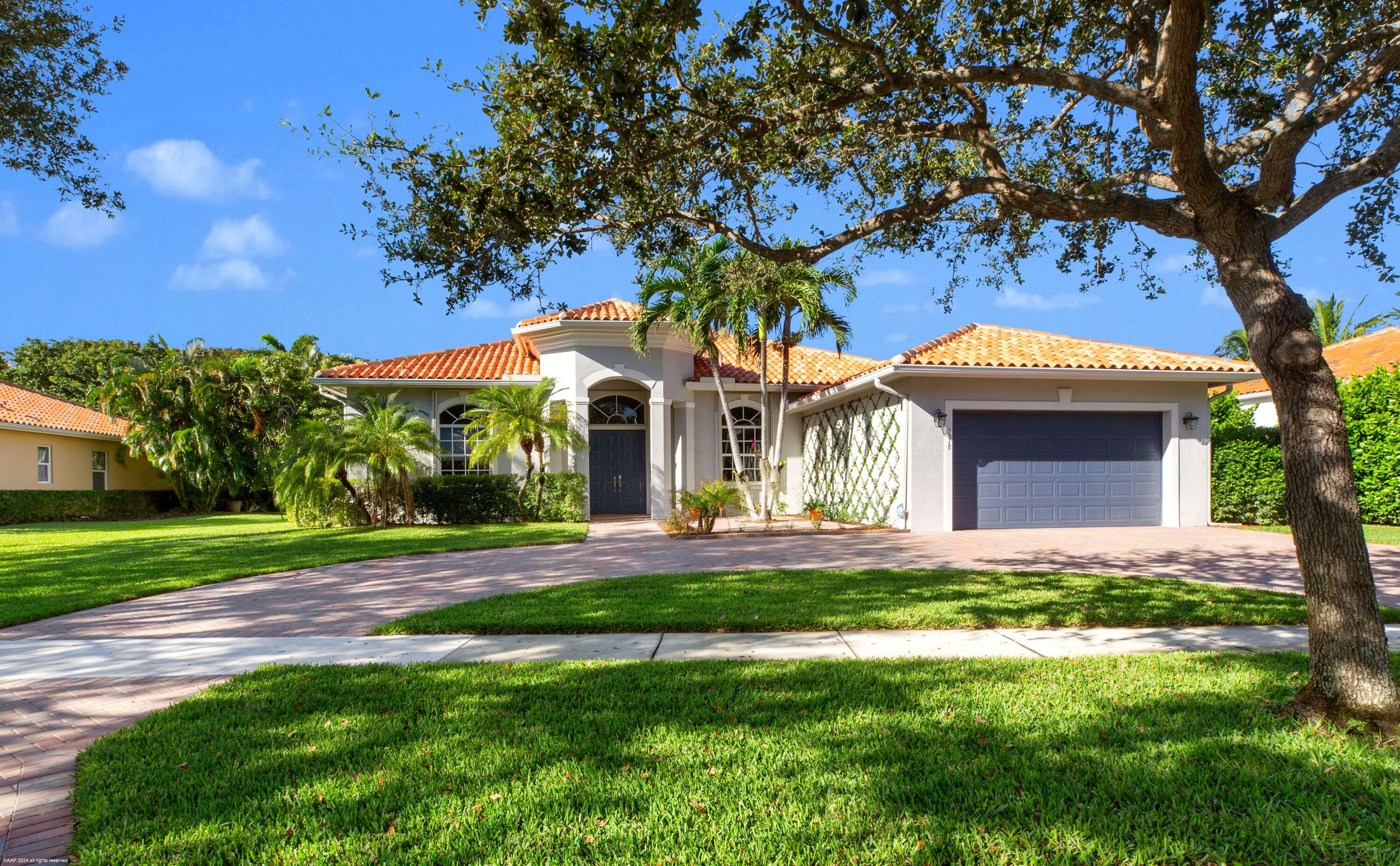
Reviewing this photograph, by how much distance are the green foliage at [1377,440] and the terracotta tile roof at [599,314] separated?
1594 centimetres

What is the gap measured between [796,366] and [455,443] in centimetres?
975

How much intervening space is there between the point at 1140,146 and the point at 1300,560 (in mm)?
5798

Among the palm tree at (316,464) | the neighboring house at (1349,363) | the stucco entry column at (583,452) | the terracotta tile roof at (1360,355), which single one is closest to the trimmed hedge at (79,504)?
the palm tree at (316,464)

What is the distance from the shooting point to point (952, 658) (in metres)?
5.26

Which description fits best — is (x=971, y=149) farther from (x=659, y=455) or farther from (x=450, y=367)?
(x=450, y=367)

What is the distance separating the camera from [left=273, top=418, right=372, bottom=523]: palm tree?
16.4 meters

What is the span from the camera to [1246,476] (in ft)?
53.9

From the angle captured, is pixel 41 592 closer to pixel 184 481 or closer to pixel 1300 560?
pixel 1300 560

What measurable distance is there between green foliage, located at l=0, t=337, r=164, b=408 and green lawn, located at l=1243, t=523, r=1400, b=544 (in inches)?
1703

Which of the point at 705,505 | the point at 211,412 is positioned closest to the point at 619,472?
the point at 705,505

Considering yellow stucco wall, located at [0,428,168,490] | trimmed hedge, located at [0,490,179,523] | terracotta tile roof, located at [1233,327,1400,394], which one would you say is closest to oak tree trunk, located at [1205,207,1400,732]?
terracotta tile roof, located at [1233,327,1400,394]

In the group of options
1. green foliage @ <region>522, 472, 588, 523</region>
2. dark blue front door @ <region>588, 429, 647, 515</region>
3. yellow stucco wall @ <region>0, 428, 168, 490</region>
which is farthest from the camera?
yellow stucco wall @ <region>0, 428, 168, 490</region>

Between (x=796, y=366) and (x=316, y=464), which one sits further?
(x=796, y=366)

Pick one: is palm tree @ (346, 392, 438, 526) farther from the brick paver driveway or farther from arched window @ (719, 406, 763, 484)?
arched window @ (719, 406, 763, 484)
